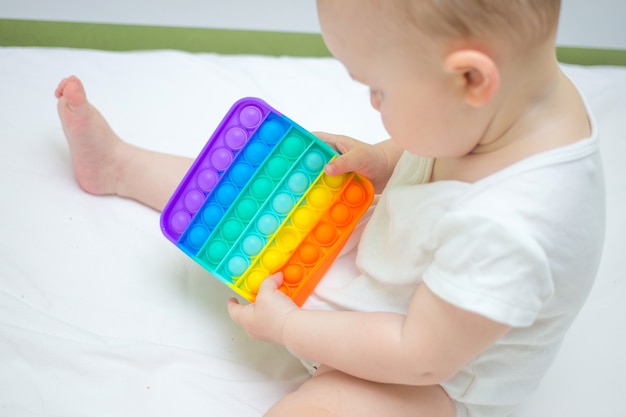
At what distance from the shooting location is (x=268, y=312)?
72cm

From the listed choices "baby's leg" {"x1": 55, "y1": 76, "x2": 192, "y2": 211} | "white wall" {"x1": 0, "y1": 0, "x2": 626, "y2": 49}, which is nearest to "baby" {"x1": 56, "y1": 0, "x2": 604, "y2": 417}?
"baby's leg" {"x1": 55, "y1": 76, "x2": 192, "y2": 211}

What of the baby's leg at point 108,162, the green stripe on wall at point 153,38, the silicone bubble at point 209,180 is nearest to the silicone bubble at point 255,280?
the silicone bubble at point 209,180

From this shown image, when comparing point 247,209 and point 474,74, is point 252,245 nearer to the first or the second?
point 247,209

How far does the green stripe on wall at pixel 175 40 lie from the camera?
125 centimetres

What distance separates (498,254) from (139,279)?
18.7 inches

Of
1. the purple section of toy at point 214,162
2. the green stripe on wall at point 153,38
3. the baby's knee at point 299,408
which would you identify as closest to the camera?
the baby's knee at point 299,408

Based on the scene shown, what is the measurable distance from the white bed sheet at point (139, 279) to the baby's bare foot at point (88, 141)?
0.03 metres

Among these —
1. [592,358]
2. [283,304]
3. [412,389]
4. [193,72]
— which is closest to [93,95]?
[193,72]

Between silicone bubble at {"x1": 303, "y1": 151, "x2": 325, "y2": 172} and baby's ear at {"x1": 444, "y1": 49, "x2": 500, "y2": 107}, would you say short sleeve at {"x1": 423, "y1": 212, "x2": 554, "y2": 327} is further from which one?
silicone bubble at {"x1": 303, "y1": 151, "x2": 325, "y2": 172}

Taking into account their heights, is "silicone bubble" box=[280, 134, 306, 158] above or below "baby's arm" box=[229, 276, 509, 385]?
above

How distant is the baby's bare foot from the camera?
3.01 feet

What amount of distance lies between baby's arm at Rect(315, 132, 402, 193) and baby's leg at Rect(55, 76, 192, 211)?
22 centimetres

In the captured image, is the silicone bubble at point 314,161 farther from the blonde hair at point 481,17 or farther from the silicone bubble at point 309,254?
the blonde hair at point 481,17

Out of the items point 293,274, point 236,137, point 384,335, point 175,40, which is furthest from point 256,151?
point 175,40
